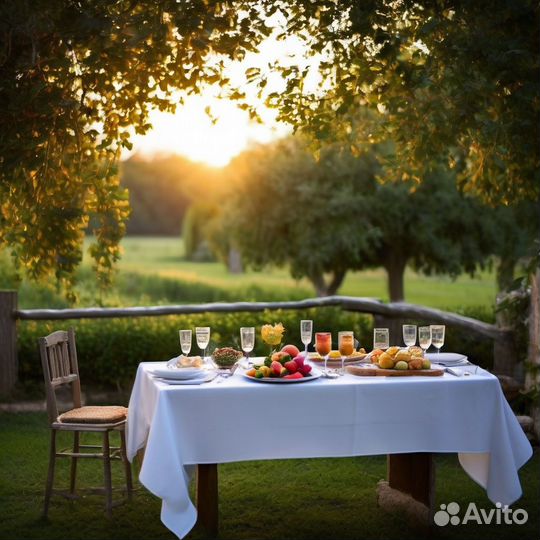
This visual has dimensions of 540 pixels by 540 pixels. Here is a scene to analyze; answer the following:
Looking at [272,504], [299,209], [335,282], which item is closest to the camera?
[272,504]

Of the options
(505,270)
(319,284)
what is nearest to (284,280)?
(319,284)

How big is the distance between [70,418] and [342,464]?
85.9 inches

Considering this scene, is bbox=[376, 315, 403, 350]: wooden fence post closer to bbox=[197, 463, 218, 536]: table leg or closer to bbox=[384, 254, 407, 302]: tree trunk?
bbox=[197, 463, 218, 536]: table leg

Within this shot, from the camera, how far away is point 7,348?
7977mm

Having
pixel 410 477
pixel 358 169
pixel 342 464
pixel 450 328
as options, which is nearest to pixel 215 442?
pixel 410 477

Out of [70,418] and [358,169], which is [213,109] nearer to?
[70,418]

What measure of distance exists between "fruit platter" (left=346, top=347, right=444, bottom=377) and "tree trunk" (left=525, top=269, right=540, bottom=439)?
2.17 meters

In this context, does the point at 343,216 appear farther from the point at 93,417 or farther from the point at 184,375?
the point at 184,375

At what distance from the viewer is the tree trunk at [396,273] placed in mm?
15071

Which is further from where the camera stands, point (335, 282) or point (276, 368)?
point (335, 282)

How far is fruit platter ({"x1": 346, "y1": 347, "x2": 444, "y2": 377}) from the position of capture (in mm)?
4715

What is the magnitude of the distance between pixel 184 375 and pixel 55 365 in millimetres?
1063

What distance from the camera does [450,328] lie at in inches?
327

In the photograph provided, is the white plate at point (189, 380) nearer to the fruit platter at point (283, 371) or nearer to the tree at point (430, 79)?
the fruit platter at point (283, 371)
